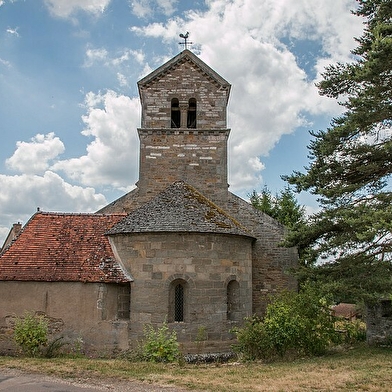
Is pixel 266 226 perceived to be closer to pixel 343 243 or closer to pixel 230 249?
pixel 230 249

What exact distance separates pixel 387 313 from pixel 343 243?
11.7ft

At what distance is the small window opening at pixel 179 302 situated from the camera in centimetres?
1580

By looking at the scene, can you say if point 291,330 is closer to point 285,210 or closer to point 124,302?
point 124,302

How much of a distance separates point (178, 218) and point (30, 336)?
6112 mm

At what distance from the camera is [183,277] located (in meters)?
15.6

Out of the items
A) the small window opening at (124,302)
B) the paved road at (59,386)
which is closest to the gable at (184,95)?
the small window opening at (124,302)

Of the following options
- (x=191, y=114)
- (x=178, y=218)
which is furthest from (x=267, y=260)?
(x=191, y=114)

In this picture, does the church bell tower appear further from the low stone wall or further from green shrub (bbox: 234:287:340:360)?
the low stone wall

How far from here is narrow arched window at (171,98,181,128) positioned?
69.6 feet

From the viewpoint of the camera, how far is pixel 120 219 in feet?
58.4

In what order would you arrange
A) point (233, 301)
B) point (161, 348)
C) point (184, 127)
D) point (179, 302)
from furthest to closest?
point (184, 127), point (233, 301), point (179, 302), point (161, 348)

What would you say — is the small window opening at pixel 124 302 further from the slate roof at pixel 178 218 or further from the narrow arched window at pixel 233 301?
the narrow arched window at pixel 233 301

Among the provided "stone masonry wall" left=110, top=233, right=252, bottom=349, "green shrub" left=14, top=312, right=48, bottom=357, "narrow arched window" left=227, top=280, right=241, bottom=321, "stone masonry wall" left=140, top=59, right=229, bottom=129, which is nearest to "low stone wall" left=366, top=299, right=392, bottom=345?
"narrow arched window" left=227, top=280, right=241, bottom=321

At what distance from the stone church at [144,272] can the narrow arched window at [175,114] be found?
3557mm
